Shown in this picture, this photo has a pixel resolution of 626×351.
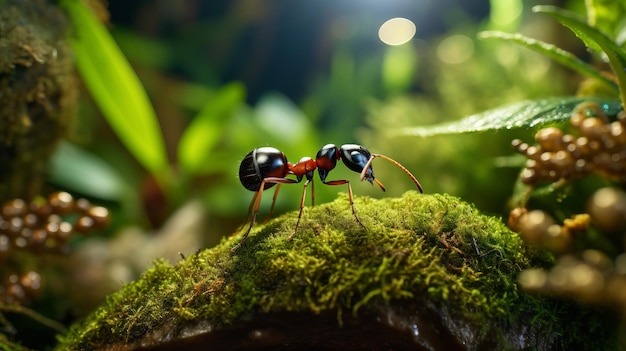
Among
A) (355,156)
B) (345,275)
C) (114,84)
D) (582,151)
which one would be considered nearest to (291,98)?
(114,84)

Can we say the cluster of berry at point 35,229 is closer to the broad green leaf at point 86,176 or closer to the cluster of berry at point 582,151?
the broad green leaf at point 86,176

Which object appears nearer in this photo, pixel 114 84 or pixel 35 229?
pixel 35 229

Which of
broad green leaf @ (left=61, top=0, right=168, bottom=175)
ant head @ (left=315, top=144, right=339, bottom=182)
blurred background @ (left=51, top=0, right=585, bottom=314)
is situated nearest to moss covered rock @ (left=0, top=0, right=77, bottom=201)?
broad green leaf @ (left=61, top=0, right=168, bottom=175)

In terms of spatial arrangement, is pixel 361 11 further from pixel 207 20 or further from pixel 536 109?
pixel 536 109

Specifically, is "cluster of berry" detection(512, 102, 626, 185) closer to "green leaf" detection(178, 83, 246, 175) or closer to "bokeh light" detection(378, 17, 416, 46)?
"green leaf" detection(178, 83, 246, 175)

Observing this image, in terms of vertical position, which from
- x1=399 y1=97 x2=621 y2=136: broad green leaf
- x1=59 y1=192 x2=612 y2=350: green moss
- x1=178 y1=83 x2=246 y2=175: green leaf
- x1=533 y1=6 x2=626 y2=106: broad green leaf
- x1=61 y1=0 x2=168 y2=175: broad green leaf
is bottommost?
x1=59 y1=192 x2=612 y2=350: green moss

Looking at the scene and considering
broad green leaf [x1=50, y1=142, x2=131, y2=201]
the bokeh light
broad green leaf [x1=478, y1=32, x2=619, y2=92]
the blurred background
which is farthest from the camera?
the bokeh light

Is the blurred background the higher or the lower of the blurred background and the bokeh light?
the lower

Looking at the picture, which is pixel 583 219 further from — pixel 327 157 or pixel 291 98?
pixel 291 98
